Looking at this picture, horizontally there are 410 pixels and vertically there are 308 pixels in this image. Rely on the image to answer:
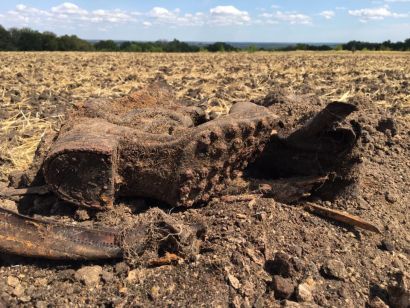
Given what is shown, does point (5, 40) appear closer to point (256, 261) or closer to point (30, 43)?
point (30, 43)

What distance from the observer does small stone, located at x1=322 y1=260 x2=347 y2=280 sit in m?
2.70

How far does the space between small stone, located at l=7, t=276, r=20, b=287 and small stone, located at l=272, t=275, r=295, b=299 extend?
1.49 metres

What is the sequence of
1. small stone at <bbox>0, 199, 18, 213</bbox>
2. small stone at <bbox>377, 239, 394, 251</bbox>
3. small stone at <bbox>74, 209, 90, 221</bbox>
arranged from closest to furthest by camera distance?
small stone at <bbox>74, 209, 90, 221</bbox>
small stone at <bbox>377, 239, 394, 251</bbox>
small stone at <bbox>0, 199, 18, 213</bbox>

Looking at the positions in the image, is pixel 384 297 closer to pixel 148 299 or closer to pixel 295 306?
pixel 295 306

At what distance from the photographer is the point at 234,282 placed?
253 cm

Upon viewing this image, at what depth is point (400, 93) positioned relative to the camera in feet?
29.0

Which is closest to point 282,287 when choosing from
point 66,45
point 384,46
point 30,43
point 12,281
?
point 12,281

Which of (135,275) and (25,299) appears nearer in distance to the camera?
(25,299)

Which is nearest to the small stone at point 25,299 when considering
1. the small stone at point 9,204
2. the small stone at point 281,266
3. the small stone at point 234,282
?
the small stone at point 9,204

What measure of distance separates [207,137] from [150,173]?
1.56ft

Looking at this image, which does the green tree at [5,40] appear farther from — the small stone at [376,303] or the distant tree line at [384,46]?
the small stone at [376,303]

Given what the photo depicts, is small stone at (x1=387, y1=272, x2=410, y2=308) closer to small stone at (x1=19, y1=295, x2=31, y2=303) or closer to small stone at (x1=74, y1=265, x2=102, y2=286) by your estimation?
small stone at (x1=74, y1=265, x2=102, y2=286)

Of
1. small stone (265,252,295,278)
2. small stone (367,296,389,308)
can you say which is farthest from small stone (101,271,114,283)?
small stone (367,296,389,308)

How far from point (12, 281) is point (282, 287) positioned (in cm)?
157
